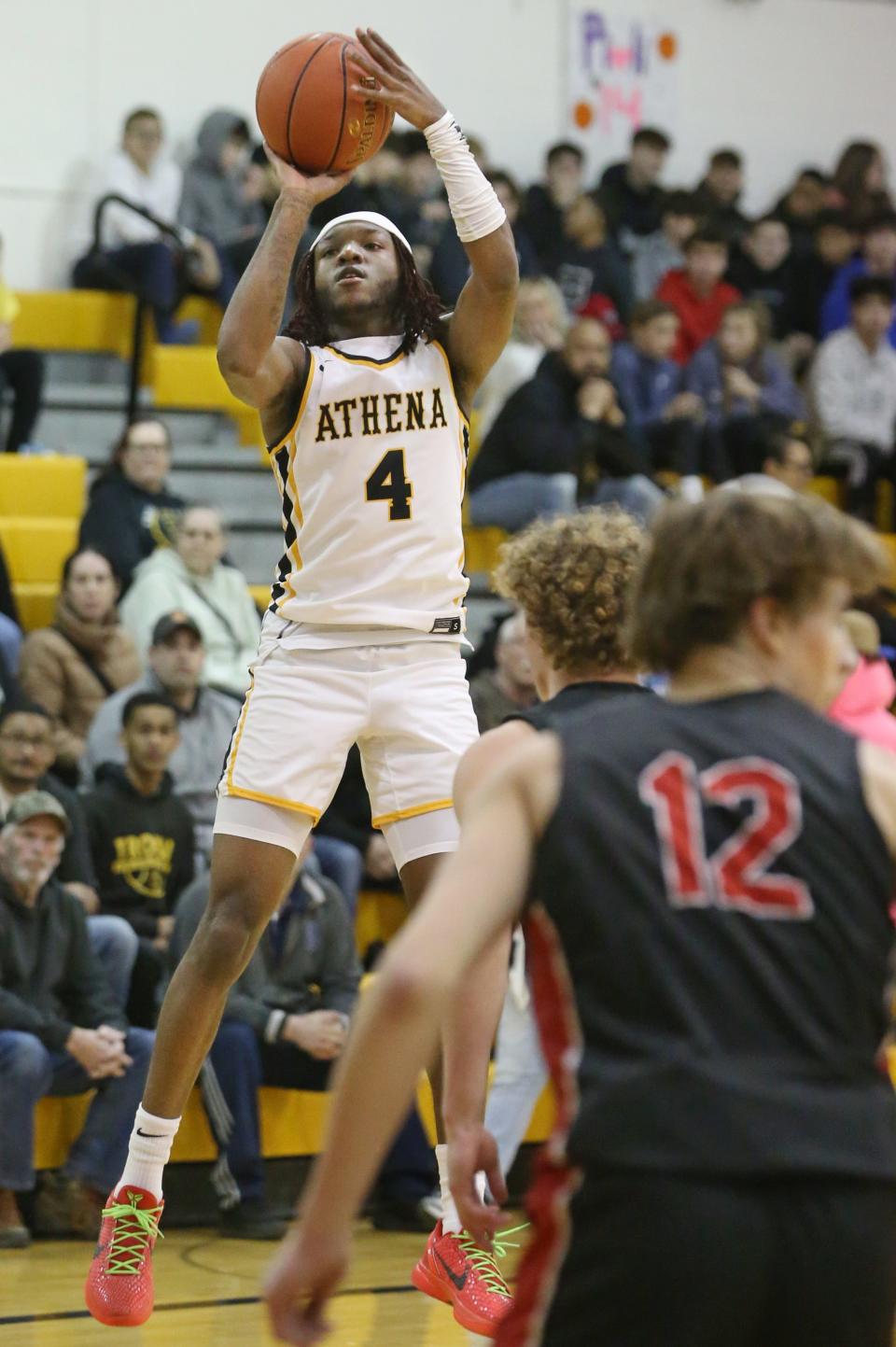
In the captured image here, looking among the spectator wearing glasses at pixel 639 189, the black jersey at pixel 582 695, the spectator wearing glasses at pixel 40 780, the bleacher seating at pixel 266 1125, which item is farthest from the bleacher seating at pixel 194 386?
the black jersey at pixel 582 695

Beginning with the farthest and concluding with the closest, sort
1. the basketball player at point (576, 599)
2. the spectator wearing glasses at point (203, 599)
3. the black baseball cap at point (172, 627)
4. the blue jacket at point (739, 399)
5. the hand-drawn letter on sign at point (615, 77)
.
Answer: the hand-drawn letter on sign at point (615, 77) < the blue jacket at point (739, 399) < the spectator wearing glasses at point (203, 599) < the black baseball cap at point (172, 627) < the basketball player at point (576, 599)

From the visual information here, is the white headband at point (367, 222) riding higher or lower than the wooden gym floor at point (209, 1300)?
higher

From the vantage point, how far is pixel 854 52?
50.8 ft

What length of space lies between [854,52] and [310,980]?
11.0 metres

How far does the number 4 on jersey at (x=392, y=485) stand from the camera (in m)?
4.35

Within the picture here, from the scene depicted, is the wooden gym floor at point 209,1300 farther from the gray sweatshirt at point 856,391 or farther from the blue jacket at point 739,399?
the gray sweatshirt at point 856,391

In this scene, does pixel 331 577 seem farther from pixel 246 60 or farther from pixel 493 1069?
pixel 246 60

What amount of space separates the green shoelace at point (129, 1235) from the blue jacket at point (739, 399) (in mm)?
8259

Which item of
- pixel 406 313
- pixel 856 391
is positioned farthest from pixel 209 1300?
pixel 856 391

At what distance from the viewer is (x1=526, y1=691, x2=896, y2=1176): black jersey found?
6.83 ft

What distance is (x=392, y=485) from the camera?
4.36 metres

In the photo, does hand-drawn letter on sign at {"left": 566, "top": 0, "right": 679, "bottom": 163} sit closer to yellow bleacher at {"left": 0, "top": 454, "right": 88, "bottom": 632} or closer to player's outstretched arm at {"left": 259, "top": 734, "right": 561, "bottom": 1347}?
yellow bleacher at {"left": 0, "top": 454, "right": 88, "bottom": 632}

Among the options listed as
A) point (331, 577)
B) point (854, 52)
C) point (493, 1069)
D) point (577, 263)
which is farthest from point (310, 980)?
point (854, 52)

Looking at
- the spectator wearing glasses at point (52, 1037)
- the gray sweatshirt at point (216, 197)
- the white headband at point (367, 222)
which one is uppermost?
the gray sweatshirt at point (216, 197)
